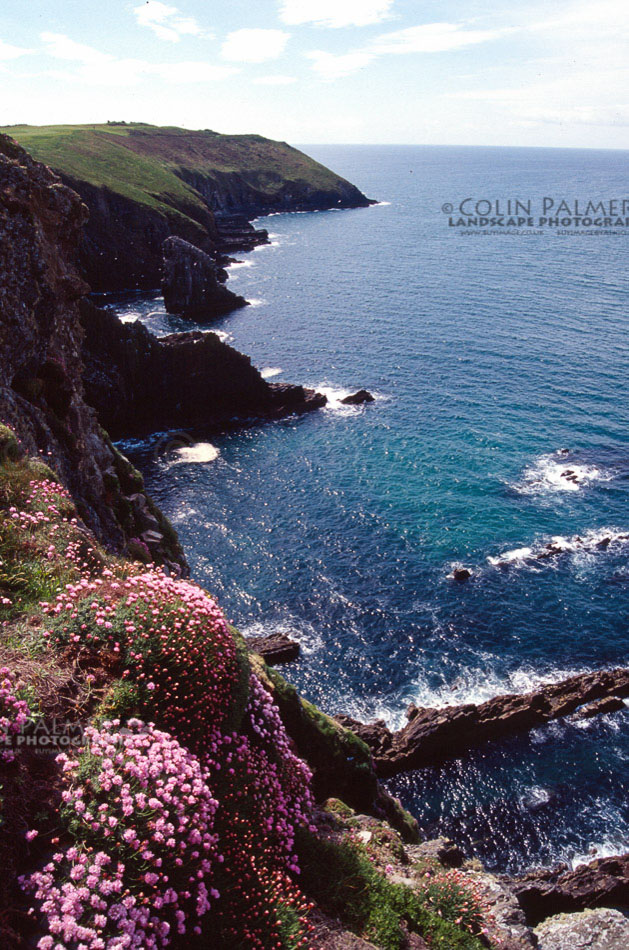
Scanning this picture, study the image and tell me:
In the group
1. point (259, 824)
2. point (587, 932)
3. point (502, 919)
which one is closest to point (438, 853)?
point (502, 919)

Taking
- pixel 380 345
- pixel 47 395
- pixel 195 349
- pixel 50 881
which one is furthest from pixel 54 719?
pixel 380 345

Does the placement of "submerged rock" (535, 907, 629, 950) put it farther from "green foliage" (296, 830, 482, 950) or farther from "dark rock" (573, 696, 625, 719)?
"dark rock" (573, 696, 625, 719)

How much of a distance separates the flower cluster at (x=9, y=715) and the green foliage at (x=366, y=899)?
7.26m

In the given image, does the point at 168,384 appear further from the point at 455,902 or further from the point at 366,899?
the point at 366,899

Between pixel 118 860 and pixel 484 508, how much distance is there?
5016 centimetres

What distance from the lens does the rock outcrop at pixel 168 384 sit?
71875mm

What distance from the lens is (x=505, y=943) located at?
1498cm

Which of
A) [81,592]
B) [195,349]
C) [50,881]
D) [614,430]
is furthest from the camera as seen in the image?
[195,349]

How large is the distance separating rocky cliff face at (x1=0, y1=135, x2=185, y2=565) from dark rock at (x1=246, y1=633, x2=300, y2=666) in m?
9.24

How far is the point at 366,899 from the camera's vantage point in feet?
42.4

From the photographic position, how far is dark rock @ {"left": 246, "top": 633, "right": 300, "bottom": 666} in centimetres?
3944

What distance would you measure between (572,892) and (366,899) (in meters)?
20.4

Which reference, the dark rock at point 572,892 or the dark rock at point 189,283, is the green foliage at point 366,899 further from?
the dark rock at point 189,283

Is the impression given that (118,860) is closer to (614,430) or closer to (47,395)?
(47,395)
